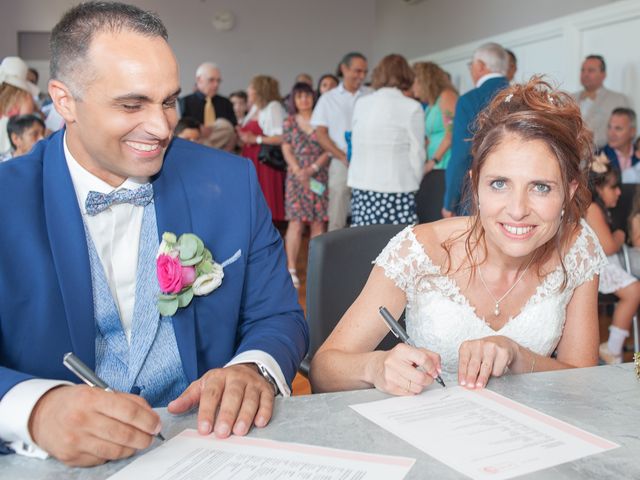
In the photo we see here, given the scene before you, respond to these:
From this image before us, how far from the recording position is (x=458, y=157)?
4320 mm

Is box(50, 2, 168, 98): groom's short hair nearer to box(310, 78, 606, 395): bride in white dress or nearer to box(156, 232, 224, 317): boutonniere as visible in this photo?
box(156, 232, 224, 317): boutonniere

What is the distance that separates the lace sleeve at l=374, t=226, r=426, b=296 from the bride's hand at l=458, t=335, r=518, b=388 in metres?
0.45

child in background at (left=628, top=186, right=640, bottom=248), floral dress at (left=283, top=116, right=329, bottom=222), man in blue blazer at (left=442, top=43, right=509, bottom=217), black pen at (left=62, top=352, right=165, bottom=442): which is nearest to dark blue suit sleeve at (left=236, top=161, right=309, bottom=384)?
black pen at (left=62, top=352, right=165, bottom=442)

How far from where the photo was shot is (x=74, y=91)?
1438 mm

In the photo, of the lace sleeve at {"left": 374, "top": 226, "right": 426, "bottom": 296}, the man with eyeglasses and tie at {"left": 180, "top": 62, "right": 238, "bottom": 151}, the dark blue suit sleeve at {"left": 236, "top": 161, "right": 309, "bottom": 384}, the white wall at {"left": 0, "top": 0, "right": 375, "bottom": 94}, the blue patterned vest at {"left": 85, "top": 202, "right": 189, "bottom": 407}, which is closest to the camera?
the blue patterned vest at {"left": 85, "top": 202, "right": 189, "bottom": 407}

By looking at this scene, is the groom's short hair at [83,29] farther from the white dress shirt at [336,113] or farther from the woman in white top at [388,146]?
the white dress shirt at [336,113]

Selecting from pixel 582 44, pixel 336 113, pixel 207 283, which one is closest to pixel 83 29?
pixel 207 283

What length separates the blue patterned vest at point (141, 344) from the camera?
1.47 metres

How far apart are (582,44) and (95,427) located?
6.63m

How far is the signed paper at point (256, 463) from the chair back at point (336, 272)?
867 mm

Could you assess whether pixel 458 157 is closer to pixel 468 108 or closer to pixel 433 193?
pixel 468 108

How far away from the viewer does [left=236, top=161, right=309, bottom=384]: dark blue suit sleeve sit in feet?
5.33

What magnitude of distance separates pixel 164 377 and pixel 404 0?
1046cm

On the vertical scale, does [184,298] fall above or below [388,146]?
below
